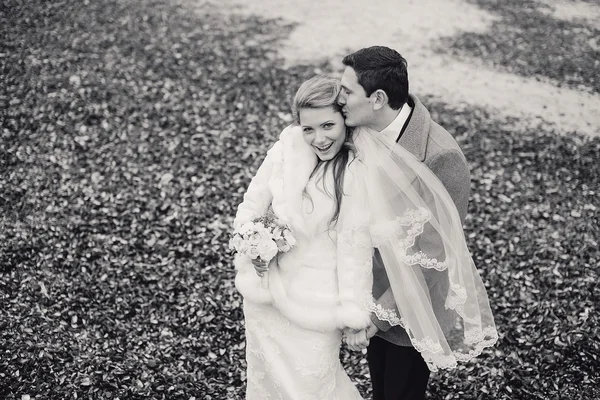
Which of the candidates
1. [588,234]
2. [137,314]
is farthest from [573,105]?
[137,314]

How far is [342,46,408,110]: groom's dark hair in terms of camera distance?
11.2ft

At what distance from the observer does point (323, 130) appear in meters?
3.57

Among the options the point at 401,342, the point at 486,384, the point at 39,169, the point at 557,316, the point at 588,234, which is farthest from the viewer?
the point at 39,169

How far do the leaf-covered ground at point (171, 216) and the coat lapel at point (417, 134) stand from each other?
98.2 inches

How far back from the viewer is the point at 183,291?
5996 millimetres

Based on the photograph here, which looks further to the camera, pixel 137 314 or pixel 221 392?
pixel 137 314

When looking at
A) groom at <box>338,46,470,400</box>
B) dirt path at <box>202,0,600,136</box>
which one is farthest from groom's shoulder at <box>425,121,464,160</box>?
dirt path at <box>202,0,600,136</box>

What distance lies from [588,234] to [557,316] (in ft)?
4.54

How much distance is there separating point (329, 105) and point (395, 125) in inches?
16.8

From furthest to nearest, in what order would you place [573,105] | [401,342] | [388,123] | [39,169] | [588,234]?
[573,105], [39,169], [588,234], [401,342], [388,123]

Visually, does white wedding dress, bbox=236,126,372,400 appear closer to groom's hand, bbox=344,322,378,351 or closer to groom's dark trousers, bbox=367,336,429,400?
groom's hand, bbox=344,322,378,351

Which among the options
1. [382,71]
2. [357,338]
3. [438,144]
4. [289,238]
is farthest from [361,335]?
[382,71]

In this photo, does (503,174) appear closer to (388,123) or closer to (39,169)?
(388,123)

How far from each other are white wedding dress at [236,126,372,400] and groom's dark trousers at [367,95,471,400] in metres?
0.26
